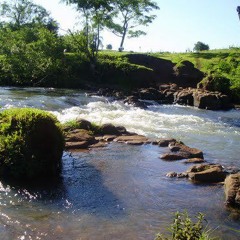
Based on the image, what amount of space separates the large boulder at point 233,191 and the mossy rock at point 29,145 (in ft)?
13.3

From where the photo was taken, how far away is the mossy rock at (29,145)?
8.09 m

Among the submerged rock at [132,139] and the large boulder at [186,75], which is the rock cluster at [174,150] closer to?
the submerged rock at [132,139]

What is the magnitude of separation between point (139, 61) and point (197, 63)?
7472mm

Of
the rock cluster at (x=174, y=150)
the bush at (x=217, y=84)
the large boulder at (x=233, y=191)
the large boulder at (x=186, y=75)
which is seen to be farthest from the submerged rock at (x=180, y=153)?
the large boulder at (x=186, y=75)

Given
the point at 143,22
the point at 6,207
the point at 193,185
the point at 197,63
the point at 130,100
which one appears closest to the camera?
the point at 6,207

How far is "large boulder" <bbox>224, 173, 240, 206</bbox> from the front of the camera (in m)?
7.32

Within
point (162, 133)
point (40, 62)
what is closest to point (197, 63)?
point (40, 62)

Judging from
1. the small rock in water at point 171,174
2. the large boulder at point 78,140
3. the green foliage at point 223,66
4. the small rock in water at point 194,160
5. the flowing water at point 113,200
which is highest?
the green foliage at point 223,66

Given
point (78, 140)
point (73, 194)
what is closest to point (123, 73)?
point (78, 140)

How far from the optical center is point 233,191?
751cm

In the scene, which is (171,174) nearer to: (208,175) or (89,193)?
(208,175)

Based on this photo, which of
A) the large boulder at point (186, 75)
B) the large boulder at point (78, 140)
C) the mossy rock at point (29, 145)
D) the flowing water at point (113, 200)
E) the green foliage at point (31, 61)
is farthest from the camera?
the large boulder at point (186, 75)

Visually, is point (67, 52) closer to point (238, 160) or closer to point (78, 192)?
point (238, 160)

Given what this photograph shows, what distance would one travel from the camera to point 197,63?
44.2 meters
